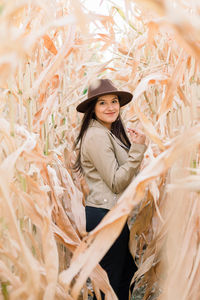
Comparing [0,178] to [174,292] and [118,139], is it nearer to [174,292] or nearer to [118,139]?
[174,292]

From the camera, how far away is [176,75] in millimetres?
687

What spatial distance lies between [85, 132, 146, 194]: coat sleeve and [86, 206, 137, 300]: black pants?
13cm

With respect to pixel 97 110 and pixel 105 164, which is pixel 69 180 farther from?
pixel 97 110

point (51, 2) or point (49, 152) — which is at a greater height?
point (51, 2)

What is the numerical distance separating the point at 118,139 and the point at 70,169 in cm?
26

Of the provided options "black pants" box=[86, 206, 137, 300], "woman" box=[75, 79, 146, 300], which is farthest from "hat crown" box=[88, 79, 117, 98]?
"black pants" box=[86, 206, 137, 300]

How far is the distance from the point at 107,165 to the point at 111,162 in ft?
0.06

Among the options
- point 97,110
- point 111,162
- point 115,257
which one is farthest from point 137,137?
point 115,257

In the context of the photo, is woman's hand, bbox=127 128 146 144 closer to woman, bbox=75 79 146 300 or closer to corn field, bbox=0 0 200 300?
woman, bbox=75 79 146 300

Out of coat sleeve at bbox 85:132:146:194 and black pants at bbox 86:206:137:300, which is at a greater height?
coat sleeve at bbox 85:132:146:194

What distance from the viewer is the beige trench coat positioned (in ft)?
3.99

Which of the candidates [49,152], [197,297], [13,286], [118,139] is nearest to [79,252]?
[13,286]

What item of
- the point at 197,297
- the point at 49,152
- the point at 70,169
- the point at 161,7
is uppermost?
the point at 161,7

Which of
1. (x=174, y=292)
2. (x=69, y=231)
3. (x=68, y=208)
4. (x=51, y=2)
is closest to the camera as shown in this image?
(x=174, y=292)
